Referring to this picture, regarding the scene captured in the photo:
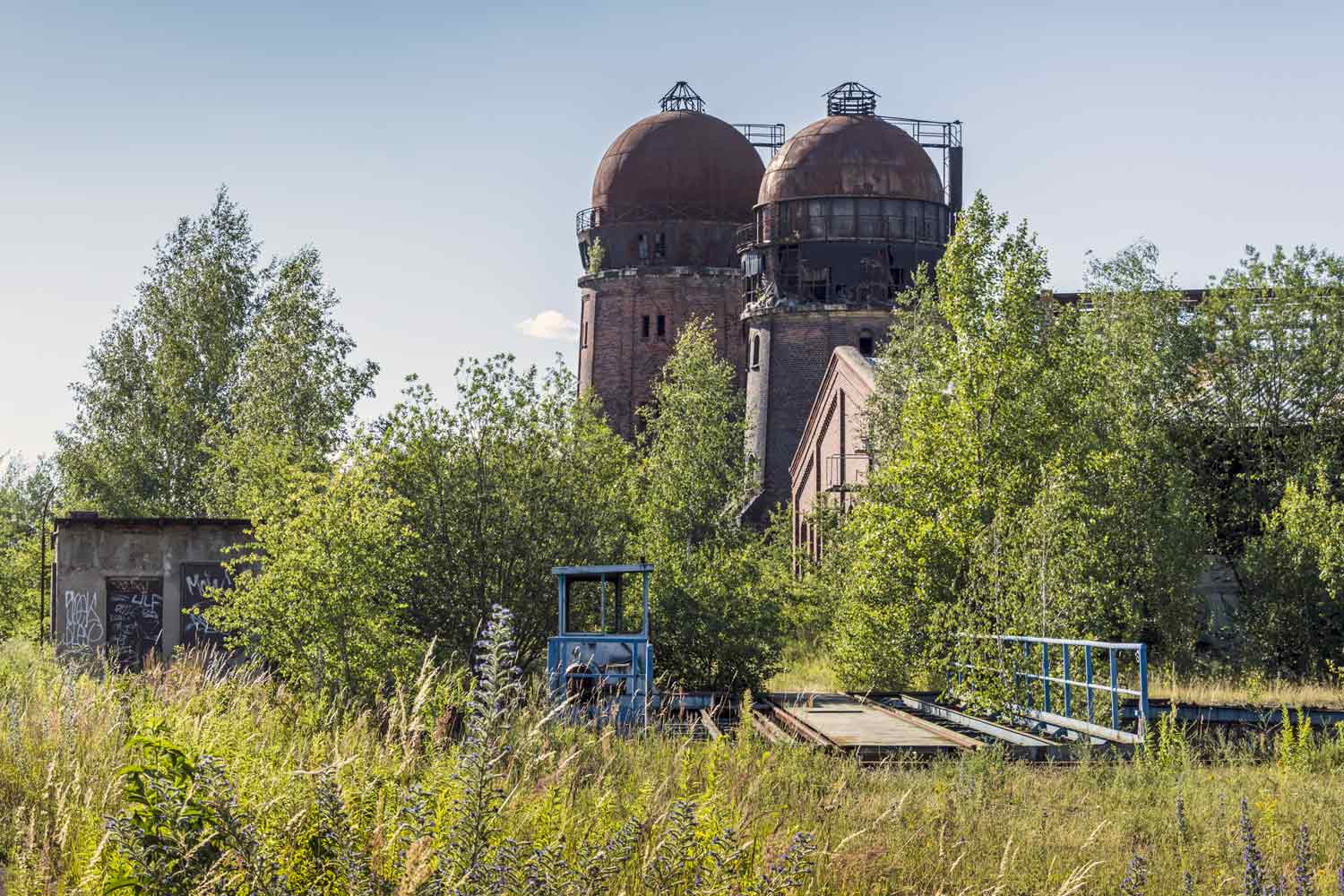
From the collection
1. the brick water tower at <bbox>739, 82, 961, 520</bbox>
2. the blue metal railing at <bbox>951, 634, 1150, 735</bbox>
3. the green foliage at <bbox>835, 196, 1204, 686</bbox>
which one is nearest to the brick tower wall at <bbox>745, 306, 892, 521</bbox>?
the brick water tower at <bbox>739, 82, 961, 520</bbox>

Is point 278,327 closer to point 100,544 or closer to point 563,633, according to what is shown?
point 100,544

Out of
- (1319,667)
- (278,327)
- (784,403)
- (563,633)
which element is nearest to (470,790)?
(563,633)

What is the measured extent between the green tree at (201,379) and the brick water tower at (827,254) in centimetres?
1353

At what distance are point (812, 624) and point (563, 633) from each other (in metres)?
14.1

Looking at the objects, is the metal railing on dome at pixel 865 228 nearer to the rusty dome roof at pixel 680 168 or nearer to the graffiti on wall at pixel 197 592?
the rusty dome roof at pixel 680 168

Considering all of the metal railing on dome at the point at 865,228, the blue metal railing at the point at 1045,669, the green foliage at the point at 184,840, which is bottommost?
the blue metal railing at the point at 1045,669

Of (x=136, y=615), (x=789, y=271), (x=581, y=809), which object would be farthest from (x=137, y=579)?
(x=789, y=271)

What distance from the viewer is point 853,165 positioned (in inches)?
1720

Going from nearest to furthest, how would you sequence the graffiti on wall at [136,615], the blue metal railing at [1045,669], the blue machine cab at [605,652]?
the blue metal railing at [1045,669]
the blue machine cab at [605,652]
the graffiti on wall at [136,615]

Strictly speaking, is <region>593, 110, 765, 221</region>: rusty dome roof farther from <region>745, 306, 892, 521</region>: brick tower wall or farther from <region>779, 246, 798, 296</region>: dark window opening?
<region>745, 306, 892, 521</region>: brick tower wall

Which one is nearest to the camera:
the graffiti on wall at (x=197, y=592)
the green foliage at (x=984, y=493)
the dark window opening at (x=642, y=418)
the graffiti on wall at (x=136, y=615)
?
the green foliage at (x=984, y=493)

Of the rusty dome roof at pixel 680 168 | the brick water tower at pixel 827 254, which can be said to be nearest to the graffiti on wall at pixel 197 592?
the brick water tower at pixel 827 254

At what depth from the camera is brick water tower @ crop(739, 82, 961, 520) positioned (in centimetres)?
4353

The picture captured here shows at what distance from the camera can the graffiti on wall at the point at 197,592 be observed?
2131 centimetres
